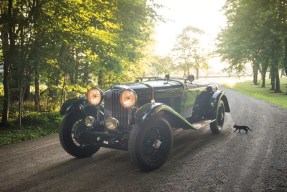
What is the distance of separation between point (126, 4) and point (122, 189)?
956cm

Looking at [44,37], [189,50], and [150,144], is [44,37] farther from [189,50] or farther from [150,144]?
[189,50]

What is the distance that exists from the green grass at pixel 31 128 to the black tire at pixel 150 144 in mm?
4154

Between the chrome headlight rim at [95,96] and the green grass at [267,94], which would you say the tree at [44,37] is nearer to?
the chrome headlight rim at [95,96]

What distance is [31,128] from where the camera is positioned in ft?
28.7

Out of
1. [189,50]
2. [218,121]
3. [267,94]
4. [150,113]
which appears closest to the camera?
[150,113]

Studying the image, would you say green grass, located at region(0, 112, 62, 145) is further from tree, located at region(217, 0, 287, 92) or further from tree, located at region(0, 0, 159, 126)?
tree, located at region(217, 0, 287, 92)

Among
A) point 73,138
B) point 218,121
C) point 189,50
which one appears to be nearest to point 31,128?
point 73,138

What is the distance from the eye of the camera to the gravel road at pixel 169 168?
4383mm

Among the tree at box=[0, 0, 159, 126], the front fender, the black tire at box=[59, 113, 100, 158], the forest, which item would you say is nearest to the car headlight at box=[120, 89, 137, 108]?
the front fender

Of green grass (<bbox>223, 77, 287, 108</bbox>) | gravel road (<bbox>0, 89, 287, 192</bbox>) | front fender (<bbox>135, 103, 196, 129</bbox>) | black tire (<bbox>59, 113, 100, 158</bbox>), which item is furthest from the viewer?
green grass (<bbox>223, 77, 287, 108</bbox>)

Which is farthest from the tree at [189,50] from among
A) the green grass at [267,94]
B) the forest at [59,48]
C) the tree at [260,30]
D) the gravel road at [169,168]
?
the gravel road at [169,168]

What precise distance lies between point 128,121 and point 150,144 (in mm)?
631

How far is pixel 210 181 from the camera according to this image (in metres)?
4.53

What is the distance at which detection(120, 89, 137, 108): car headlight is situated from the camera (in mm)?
5141
